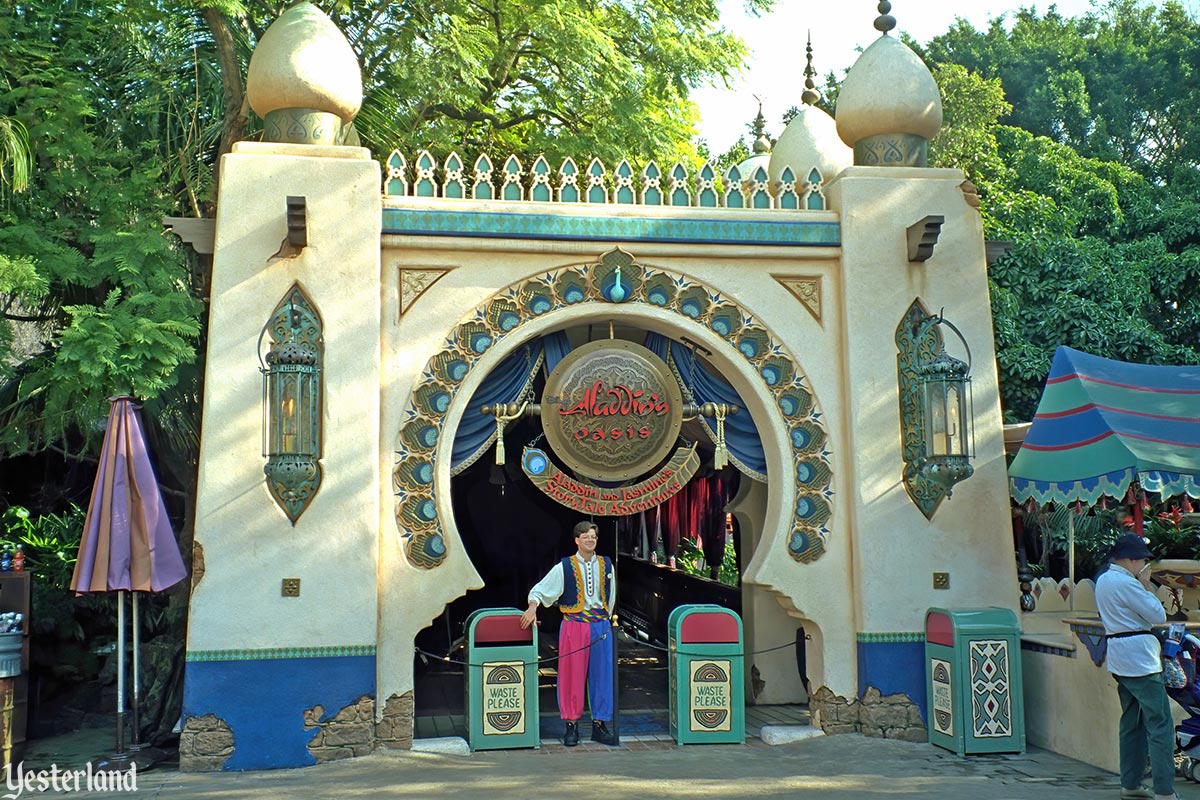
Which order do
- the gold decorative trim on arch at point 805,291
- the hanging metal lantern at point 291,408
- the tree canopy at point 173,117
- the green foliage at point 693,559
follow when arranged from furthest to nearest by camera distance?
the green foliage at point 693,559
the gold decorative trim on arch at point 805,291
the tree canopy at point 173,117
the hanging metal lantern at point 291,408

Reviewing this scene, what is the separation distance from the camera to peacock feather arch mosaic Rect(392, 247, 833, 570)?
319 inches

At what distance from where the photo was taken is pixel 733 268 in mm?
8680

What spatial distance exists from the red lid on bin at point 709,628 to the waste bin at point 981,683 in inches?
60.2

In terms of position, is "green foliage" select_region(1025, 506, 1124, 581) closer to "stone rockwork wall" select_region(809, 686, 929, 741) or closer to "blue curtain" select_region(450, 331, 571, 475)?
"stone rockwork wall" select_region(809, 686, 929, 741)

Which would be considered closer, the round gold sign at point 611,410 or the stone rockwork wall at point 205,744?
the stone rockwork wall at point 205,744

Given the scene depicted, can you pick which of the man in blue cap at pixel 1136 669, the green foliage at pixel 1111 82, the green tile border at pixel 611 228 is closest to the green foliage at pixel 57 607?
the green tile border at pixel 611 228

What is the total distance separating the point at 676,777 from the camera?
724cm

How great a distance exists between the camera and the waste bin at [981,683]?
→ 310 inches

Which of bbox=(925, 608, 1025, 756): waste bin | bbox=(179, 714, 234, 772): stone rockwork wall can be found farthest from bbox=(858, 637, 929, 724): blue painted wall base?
bbox=(179, 714, 234, 772): stone rockwork wall

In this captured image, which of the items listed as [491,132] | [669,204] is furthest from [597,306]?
[491,132]

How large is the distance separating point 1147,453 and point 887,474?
182cm

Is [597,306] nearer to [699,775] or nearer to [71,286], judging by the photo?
[699,775]

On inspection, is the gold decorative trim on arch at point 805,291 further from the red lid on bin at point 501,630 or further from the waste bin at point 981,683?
the red lid on bin at point 501,630

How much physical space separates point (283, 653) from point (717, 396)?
3.76 metres
